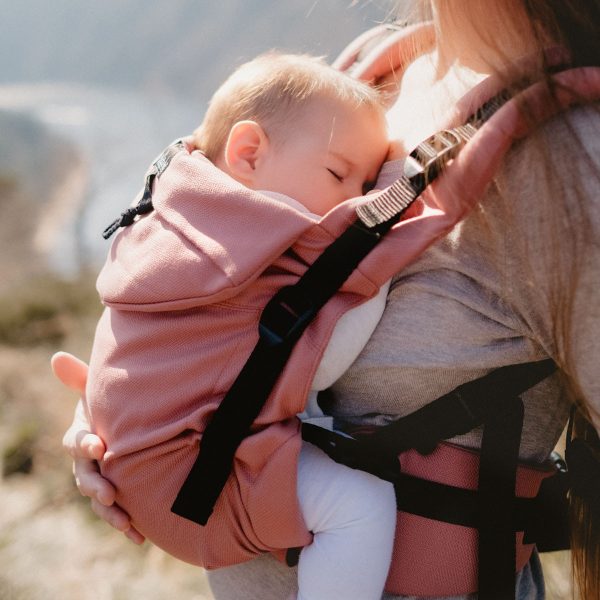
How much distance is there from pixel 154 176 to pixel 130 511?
1.95ft

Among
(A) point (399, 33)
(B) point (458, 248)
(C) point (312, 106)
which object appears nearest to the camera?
(B) point (458, 248)

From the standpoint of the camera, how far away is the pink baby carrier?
98cm

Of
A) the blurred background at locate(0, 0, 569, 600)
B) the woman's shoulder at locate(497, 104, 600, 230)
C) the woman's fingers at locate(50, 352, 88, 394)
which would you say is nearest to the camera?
the woman's shoulder at locate(497, 104, 600, 230)

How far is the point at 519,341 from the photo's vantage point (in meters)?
0.99

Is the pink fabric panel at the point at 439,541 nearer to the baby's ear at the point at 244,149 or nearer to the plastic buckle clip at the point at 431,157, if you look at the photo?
the plastic buckle clip at the point at 431,157

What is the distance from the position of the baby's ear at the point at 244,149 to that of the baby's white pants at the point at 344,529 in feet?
1.74

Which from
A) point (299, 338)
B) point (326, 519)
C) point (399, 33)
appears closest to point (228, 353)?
point (299, 338)

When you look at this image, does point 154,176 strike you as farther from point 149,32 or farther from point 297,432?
point 149,32

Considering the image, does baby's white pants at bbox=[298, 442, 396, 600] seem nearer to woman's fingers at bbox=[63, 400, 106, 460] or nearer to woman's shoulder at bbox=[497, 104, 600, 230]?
woman's fingers at bbox=[63, 400, 106, 460]

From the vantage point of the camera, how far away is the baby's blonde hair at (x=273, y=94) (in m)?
1.27

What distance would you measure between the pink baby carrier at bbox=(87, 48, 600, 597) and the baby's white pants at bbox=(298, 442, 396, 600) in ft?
0.09

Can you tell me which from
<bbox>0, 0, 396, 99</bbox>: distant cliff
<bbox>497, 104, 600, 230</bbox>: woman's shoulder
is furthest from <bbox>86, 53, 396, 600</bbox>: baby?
<bbox>0, 0, 396, 99</bbox>: distant cliff

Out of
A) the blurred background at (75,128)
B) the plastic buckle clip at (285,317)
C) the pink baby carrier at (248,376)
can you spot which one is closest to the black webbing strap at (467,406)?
the pink baby carrier at (248,376)

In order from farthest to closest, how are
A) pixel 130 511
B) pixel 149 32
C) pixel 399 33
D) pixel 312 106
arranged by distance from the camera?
pixel 149 32 < pixel 399 33 < pixel 312 106 < pixel 130 511
